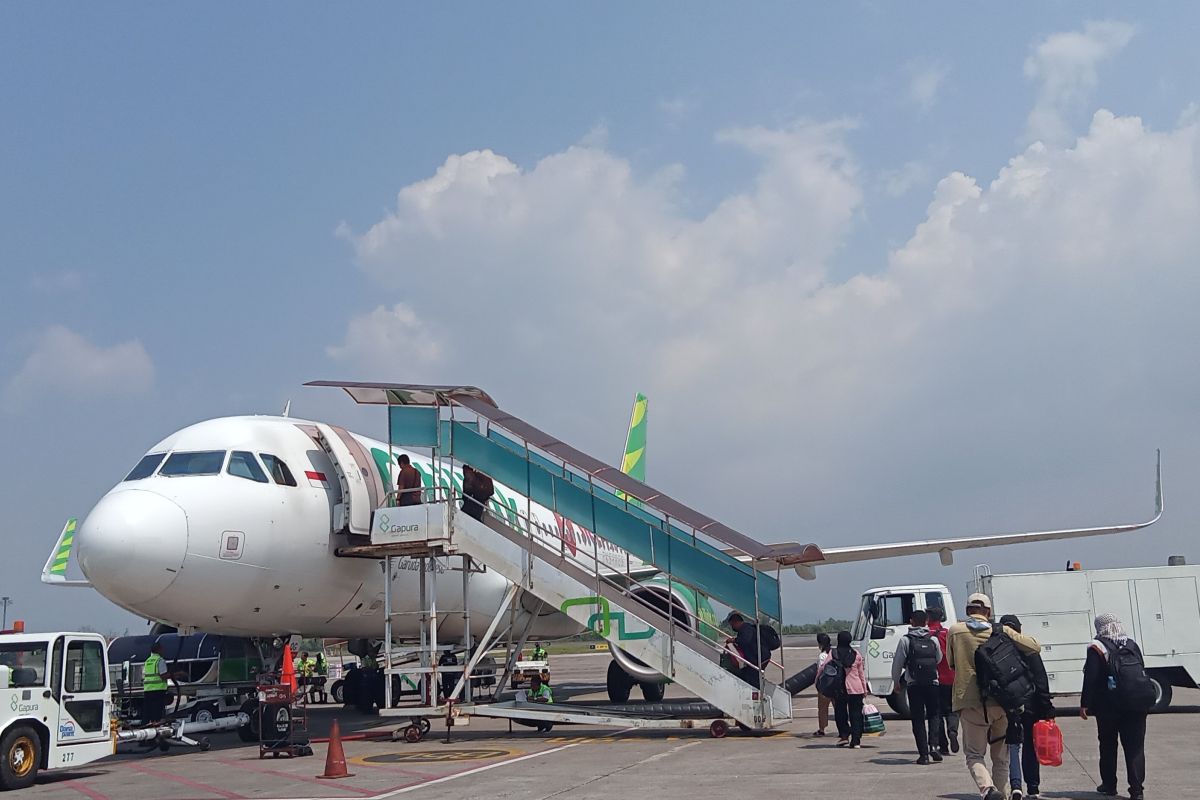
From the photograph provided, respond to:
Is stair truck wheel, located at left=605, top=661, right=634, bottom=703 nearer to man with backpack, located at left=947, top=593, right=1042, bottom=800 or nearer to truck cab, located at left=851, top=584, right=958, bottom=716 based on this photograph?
truck cab, located at left=851, top=584, right=958, bottom=716

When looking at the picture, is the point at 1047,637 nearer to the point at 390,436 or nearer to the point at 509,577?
the point at 509,577

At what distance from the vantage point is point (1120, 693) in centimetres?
797

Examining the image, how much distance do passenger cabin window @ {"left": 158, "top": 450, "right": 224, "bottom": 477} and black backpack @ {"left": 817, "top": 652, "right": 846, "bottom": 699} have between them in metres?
7.95

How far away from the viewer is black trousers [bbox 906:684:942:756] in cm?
1070

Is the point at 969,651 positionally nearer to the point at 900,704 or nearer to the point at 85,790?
the point at 85,790

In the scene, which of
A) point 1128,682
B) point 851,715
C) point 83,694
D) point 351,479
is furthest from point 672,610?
point 1128,682

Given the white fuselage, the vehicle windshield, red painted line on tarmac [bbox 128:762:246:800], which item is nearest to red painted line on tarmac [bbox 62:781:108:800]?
red painted line on tarmac [bbox 128:762:246:800]

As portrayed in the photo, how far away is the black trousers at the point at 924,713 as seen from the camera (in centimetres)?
1070

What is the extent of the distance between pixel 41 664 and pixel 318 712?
10.8 metres

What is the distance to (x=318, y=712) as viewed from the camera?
22.2m

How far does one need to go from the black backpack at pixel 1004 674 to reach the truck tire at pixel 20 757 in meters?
9.78

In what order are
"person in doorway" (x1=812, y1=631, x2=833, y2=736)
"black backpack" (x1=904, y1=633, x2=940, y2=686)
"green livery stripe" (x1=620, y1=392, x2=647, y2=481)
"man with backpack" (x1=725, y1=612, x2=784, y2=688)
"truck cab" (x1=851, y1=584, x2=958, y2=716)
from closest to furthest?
1. "black backpack" (x1=904, y1=633, x2=940, y2=686)
2. "person in doorway" (x1=812, y1=631, x2=833, y2=736)
3. "man with backpack" (x1=725, y1=612, x2=784, y2=688)
4. "truck cab" (x1=851, y1=584, x2=958, y2=716)
5. "green livery stripe" (x1=620, y1=392, x2=647, y2=481)

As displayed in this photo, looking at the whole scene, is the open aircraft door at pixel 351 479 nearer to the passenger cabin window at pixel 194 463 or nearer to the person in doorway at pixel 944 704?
the passenger cabin window at pixel 194 463

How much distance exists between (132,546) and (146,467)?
75.8 inches
